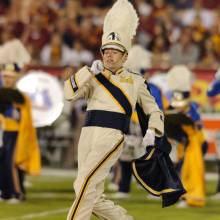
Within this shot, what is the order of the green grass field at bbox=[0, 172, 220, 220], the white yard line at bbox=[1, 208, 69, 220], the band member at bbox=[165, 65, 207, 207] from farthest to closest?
the band member at bbox=[165, 65, 207, 207] < the green grass field at bbox=[0, 172, 220, 220] < the white yard line at bbox=[1, 208, 69, 220]

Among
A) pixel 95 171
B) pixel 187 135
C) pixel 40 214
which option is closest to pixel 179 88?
pixel 187 135

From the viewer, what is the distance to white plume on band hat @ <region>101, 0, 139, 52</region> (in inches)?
364

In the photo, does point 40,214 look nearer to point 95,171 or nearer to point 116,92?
point 95,171

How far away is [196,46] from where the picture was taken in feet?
63.5

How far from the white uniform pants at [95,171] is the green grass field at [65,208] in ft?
7.90

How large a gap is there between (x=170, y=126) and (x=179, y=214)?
1.28m

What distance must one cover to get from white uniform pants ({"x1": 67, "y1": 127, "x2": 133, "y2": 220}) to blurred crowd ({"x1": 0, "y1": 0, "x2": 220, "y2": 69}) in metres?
9.44

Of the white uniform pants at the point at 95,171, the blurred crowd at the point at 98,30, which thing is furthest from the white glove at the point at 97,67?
the blurred crowd at the point at 98,30

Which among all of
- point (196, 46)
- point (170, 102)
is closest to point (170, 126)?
point (170, 102)

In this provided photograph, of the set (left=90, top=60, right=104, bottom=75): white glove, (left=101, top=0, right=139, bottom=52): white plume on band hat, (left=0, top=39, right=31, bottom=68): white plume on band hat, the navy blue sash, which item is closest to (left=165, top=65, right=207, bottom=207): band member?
(left=0, top=39, right=31, bottom=68): white plume on band hat

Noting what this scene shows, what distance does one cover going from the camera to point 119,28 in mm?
9336

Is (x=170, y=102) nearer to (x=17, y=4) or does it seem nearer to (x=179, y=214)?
(x=179, y=214)

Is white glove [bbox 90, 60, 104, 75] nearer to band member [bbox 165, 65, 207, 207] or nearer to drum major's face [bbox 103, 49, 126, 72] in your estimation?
drum major's face [bbox 103, 49, 126, 72]

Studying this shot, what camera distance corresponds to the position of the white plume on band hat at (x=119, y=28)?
9.24 m
